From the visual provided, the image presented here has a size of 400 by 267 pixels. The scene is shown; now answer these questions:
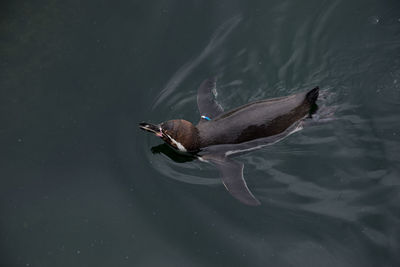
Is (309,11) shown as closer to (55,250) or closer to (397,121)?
(397,121)

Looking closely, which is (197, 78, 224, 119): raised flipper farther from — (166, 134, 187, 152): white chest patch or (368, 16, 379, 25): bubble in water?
(368, 16, 379, 25): bubble in water

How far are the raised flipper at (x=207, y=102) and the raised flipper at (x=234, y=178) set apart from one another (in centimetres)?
82

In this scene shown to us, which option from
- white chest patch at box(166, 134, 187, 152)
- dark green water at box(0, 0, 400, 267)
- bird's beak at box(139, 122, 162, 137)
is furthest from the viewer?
white chest patch at box(166, 134, 187, 152)

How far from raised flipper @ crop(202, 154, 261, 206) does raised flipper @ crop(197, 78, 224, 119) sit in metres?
0.82

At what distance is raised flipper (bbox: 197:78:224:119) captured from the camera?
6660 mm

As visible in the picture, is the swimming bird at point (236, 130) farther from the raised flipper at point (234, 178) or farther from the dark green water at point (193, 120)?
the dark green water at point (193, 120)

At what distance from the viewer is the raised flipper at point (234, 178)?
18.2 ft

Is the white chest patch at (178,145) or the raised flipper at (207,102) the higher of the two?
the raised flipper at (207,102)

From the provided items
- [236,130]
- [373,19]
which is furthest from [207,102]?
[373,19]

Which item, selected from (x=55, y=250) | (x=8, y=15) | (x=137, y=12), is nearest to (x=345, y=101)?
(x=137, y=12)

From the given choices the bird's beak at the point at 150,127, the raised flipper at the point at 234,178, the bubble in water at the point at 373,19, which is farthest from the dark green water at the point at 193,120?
the bird's beak at the point at 150,127

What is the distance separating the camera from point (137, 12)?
304 inches

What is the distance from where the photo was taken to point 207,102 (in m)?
6.74

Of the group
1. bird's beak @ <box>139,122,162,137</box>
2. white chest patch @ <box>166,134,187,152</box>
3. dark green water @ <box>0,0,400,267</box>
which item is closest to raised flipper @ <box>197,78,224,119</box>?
dark green water @ <box>0,0,400,267</box>
